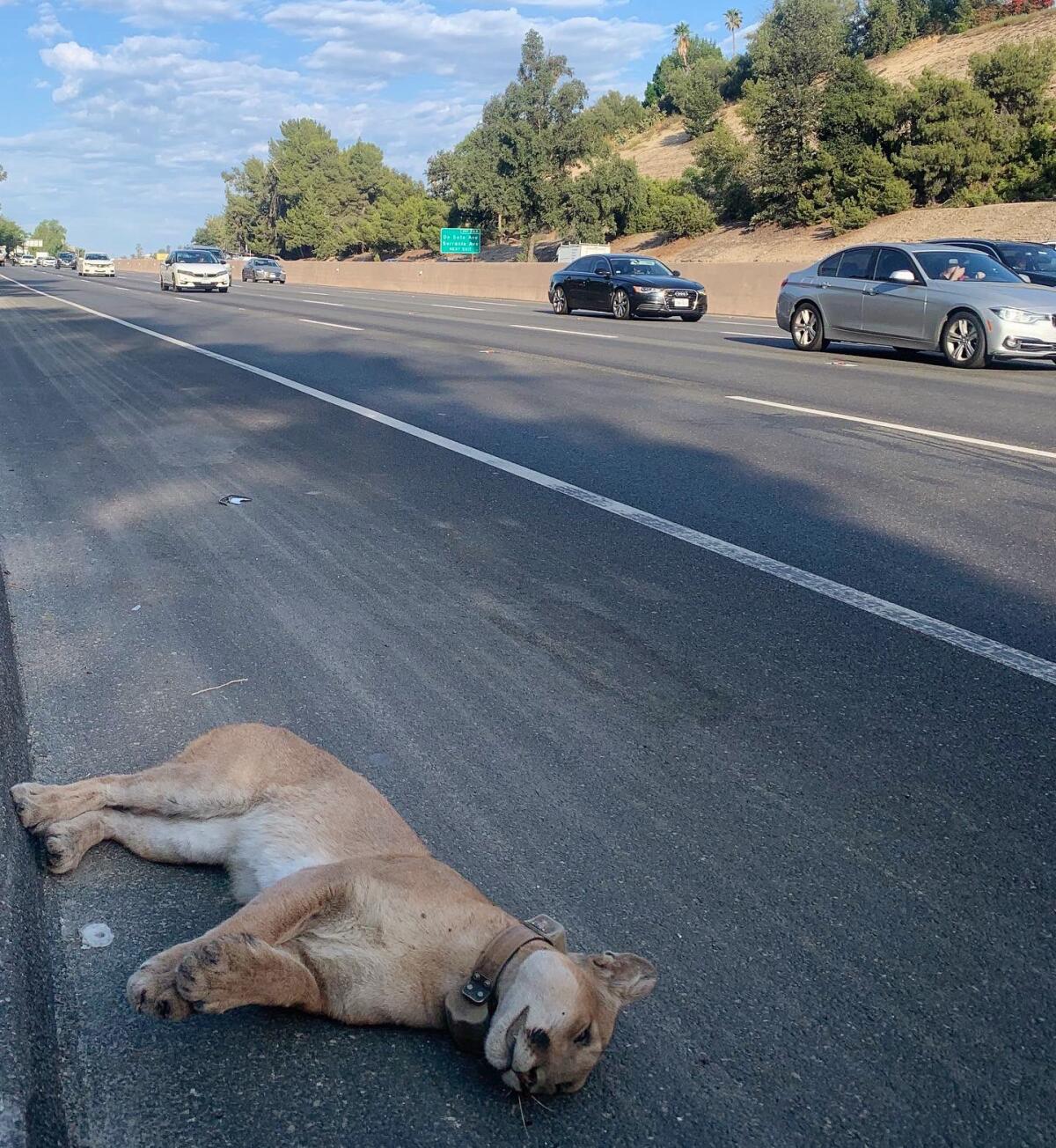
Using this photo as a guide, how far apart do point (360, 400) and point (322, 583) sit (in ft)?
23.1

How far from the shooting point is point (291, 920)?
97.5 inches

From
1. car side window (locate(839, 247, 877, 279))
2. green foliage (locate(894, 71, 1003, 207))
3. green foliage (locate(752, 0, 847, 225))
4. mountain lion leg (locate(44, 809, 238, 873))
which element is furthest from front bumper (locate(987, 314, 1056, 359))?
green foliage (locate(752, 0, 847, 225))

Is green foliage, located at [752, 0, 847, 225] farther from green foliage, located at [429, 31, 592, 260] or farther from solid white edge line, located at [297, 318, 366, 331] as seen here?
solid white edge line, located at [297, 318, 366, 331]

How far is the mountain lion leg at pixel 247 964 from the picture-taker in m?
2.32

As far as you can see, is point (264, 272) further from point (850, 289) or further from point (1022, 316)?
point (1022, 316)

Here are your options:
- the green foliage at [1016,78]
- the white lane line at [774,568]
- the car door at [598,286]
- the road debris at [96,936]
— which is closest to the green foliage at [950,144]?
the green foliage at [1016,78]

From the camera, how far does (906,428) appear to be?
10.8m

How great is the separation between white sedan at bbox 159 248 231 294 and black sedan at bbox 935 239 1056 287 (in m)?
29.9

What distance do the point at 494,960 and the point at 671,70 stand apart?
11186 centimetres

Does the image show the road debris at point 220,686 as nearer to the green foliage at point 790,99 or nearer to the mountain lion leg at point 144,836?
the mountain lion leg at point 144,836

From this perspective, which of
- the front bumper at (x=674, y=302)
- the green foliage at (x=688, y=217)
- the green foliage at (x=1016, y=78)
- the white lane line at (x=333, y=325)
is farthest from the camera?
the green foliage at (x=688, y=217)

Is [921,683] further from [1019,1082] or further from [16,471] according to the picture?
[16,471]

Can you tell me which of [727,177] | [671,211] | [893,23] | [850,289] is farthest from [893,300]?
[893,23]

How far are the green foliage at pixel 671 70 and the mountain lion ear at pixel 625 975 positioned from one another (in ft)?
337
